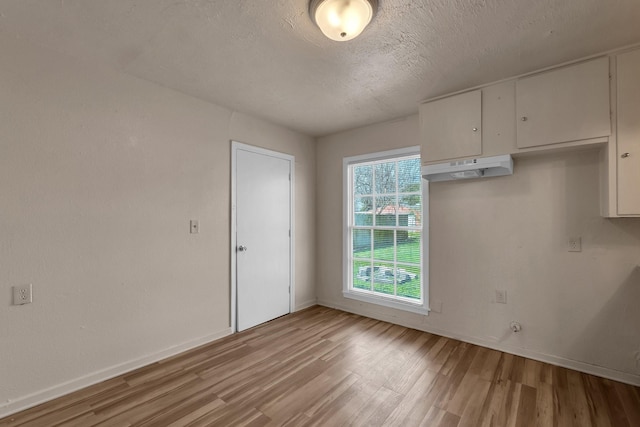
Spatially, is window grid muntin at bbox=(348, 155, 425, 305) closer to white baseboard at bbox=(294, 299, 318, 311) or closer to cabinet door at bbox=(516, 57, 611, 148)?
white baseboard at bbox=(294, 299, 318, 311)

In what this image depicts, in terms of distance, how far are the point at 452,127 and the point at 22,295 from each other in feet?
11.9

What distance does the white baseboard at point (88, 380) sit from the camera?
1.85 meters

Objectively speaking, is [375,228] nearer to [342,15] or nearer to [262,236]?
[262,236]

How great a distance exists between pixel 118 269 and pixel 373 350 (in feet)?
7.75

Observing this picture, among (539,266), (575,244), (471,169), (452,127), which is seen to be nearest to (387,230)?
(471,169)

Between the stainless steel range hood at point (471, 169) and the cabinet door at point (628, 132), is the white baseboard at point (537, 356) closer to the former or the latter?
the cabinet door at point (628, 132)

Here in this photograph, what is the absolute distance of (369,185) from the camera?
3.73m

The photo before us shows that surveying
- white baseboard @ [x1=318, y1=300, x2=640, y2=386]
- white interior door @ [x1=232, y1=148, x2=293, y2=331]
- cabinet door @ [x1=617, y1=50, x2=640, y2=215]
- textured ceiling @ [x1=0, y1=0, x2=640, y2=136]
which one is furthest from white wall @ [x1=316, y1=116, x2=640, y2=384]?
white interior door @ [x1=232, y1=148, x2=293, y2=331]

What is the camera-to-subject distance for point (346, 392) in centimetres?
206

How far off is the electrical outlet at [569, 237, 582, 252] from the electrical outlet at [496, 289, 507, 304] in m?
0.65

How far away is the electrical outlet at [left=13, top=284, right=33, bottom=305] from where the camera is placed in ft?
6.15

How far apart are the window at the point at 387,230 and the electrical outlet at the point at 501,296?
27.1 inches

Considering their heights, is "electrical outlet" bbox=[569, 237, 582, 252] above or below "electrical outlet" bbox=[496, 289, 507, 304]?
above

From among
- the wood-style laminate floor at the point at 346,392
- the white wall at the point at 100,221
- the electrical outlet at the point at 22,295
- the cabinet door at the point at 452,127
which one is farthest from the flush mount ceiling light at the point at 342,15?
the electrical outlet at the point at 22,295
